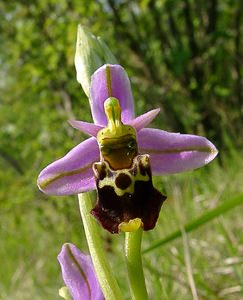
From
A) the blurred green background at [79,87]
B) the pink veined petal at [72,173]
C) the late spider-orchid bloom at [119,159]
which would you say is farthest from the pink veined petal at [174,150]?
the blurred green background at [79,87]

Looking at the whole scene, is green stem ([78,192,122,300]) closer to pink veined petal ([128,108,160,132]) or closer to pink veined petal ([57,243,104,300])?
pink veined petal ([57,243,104,300])

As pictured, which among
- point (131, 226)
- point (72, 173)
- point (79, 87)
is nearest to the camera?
point (131, 226)

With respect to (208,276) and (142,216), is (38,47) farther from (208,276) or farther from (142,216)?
(142,216)

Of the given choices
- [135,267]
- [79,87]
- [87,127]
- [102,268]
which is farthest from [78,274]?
[79,87]

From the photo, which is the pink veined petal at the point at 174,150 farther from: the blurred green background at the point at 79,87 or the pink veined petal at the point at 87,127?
the blurred green background at the point at 79,87

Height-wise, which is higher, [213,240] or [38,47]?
[38,47]

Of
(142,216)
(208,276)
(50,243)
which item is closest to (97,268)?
(142,216)

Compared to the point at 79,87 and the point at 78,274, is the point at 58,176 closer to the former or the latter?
the point at 78,274
